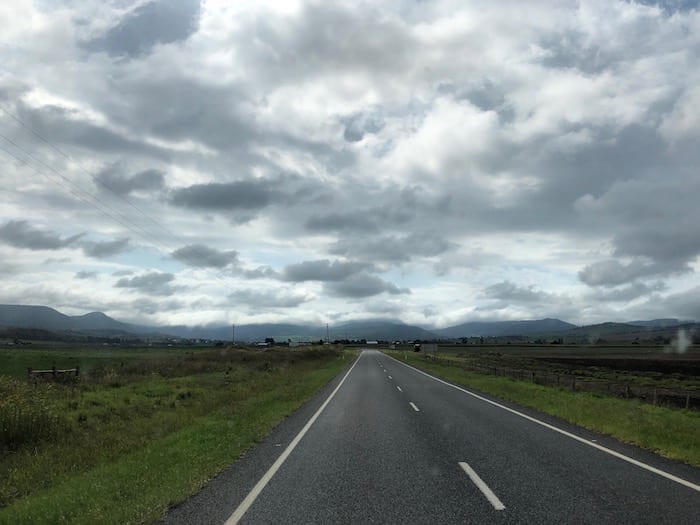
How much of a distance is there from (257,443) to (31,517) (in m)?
5.84

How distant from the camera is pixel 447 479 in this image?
828 cm

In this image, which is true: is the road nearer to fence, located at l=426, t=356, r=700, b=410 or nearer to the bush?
the bush

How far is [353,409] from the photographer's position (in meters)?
18.7

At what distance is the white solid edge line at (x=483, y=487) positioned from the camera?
269 inches

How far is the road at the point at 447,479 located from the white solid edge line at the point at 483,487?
0.01 metres

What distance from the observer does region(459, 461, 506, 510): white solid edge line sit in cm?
683

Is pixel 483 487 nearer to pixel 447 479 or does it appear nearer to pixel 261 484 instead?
pixel 447 479

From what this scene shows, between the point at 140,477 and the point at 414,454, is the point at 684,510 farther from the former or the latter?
the point at 140,477

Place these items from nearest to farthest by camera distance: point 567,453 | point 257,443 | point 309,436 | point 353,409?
point 567,453, point 257,443, point 309,436, point 353,409

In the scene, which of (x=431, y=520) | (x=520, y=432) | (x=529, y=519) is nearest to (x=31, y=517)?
(x=431, y=520)

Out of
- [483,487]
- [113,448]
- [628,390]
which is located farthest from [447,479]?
[628,390]

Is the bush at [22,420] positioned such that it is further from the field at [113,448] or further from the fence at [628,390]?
the fence at [628,390]

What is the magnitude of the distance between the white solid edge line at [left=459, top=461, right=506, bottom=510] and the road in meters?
0.01

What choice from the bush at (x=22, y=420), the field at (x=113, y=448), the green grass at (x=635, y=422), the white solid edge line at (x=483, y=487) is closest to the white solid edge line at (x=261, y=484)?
the field at (x=113, y=448)
